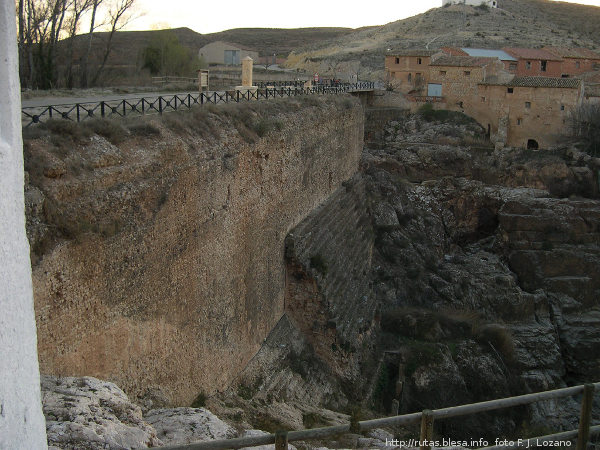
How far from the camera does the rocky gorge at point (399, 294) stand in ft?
19.6

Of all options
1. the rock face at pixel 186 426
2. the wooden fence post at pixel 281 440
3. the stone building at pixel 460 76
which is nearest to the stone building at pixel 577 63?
the stone building at pixel 460 76

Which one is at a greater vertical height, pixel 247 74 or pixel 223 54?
pixel 223 54

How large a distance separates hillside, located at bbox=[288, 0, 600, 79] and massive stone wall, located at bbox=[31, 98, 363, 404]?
96.0 feet

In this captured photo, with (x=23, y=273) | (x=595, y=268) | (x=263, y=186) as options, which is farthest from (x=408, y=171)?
(x=23, y=273)

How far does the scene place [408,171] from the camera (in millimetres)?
26250

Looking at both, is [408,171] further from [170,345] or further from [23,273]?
[23,273]

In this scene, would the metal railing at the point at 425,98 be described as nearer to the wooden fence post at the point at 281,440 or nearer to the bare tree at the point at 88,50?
the bare tree at the point at 88,50

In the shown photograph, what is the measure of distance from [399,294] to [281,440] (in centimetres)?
1498

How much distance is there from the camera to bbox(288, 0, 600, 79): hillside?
44.1 m

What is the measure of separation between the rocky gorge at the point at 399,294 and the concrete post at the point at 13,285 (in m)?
2.09

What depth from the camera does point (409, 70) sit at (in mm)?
32062

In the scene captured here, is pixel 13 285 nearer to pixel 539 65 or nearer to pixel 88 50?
pixel 88 50

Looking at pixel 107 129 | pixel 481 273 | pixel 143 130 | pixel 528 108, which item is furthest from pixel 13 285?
pixel 528 108

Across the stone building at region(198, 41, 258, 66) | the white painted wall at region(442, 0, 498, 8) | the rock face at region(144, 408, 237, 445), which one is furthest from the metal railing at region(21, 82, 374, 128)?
the white painted wall at region(442, 0, 498, 8)
